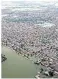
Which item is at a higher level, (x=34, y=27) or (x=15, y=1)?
(x=15, y=1)

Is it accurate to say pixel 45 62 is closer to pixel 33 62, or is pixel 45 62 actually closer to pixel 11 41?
pixel 33 62

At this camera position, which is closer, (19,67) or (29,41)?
(19,67)

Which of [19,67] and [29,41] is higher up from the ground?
[29,41]

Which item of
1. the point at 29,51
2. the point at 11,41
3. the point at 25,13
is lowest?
the point at 29,51

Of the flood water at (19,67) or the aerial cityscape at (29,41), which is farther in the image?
the aerial cityscape at (29,41)

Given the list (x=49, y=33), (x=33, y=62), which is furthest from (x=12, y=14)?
(x=33, y=62)

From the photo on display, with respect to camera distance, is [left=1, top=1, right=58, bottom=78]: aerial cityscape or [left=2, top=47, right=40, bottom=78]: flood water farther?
[left=1, top=1, right=58, bottom=78]: aerial cityscape

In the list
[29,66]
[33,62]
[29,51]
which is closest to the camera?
[29,66]

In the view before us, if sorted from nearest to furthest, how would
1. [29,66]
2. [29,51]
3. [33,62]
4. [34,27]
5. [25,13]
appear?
[29,66]
[33,62]
[29,51]
[34,27]
[25,13]

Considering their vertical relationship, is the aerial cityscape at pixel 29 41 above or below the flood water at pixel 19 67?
above

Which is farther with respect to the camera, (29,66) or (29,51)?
(29,51)

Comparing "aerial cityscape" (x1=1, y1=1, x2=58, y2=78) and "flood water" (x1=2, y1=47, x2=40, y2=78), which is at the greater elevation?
"aerial cityscape" (x1=1, y1=1, x2=58, y2=78)
